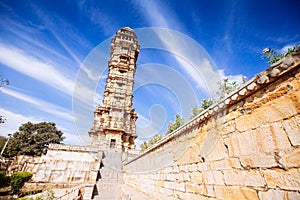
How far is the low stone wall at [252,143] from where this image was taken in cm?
153

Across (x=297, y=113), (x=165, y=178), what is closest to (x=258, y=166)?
(x=297, y=113)

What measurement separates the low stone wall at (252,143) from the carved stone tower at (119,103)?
848 inches

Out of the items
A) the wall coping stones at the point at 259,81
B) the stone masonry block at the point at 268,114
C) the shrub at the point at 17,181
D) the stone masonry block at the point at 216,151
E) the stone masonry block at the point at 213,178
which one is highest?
the wall coping stones at the point at 259,81

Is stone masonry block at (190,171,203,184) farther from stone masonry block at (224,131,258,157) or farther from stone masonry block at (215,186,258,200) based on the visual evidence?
stone masonry block at (224,131,258,157)

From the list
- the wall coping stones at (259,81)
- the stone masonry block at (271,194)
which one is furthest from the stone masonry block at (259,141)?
the wall coping stones at (259,81)

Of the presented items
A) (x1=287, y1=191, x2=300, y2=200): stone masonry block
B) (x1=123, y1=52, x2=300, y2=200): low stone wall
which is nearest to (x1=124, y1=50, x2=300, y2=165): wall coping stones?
(x1=123, y1=52, x2=300, y2=200): low stone wall

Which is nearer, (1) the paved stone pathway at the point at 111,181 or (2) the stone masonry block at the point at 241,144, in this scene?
(2) the stone masonry block at the point at 241,144

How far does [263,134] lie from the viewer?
1794mm

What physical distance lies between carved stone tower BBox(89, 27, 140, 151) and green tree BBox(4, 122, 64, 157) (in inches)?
421

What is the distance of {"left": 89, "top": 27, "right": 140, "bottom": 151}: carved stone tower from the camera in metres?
24.2

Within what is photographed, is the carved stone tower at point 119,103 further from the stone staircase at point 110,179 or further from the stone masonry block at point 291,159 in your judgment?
the stone masonry block at point 291,159

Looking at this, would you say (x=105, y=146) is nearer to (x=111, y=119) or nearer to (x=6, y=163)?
(x=111, y=119)

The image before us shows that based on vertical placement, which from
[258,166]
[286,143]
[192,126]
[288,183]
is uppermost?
[192,126]

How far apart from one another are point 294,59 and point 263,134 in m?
0.87
